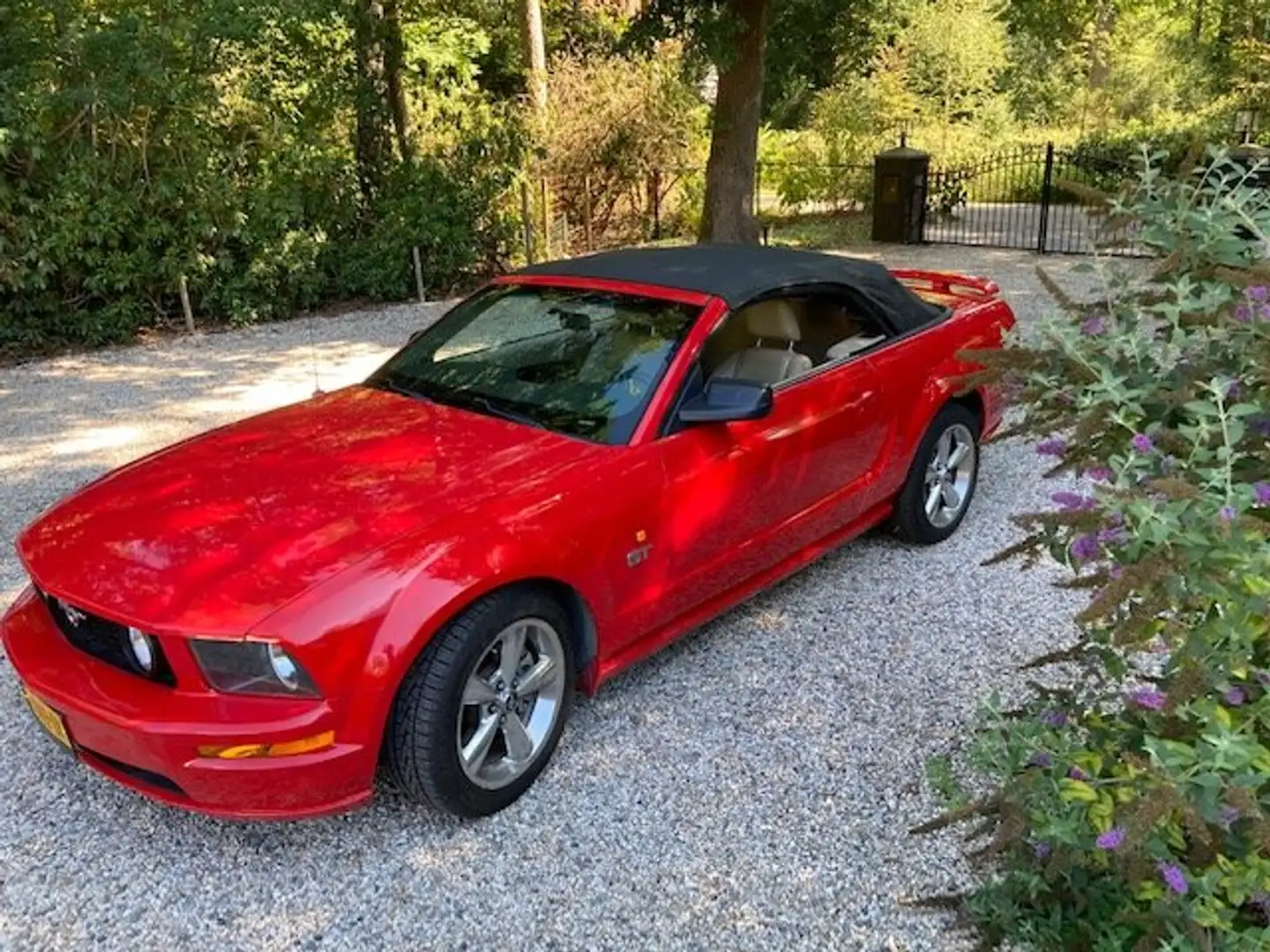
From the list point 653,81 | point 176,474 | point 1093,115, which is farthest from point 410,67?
point 1093,115

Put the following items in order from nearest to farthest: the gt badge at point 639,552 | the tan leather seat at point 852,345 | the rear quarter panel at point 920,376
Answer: the gt badge at point 639,552
the tan leather seat at point 852,345
the rear quarter panel at point 920,376

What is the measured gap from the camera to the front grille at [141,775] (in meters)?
2.57

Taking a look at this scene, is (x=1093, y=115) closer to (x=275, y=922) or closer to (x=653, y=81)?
(x=653, y=81)

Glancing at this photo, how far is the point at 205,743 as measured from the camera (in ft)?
8.11

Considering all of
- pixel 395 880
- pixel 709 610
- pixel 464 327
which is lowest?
pixel 395 880

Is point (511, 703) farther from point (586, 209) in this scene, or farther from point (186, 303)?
point (586, 209)

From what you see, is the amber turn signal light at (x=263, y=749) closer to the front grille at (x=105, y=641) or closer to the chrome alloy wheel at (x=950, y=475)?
the front grille at (x=105, y=641)

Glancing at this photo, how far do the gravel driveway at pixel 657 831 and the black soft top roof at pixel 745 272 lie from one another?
1247mm

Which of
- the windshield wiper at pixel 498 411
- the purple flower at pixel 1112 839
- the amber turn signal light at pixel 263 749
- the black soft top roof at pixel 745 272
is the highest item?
the black soft top roof at pixel 745 272

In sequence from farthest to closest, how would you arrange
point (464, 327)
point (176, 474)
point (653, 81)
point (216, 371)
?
1. point (653, 81)
2. point (216, 371)
3. point (464, 327)
4. point (176, 474)

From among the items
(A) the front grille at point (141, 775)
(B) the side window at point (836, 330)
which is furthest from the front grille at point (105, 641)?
(B) the side window at point (836, 330)

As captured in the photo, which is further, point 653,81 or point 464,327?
point 653,81

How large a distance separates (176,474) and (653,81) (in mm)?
12598

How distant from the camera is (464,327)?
13.5ft
